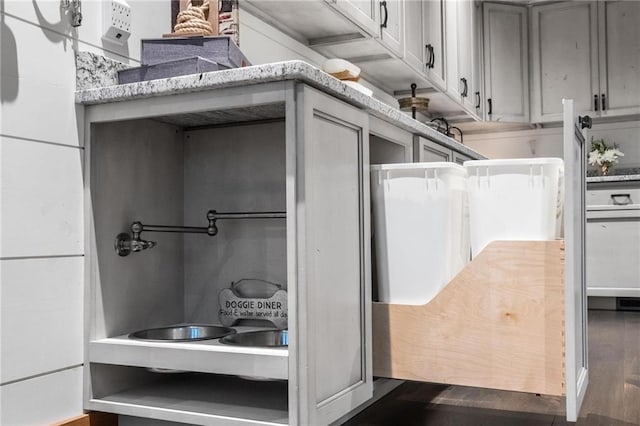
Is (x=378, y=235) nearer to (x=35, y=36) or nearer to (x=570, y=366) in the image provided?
(x=570, y=366)

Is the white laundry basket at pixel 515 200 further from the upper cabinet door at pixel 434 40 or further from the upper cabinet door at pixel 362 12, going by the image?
the upper cabinet door at pixel 434 40

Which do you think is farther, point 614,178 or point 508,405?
point 614,178

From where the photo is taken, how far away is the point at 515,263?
1336 millimetres

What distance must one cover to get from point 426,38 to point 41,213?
238 centimetres

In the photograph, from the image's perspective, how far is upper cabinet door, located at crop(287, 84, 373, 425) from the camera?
1.17 meters

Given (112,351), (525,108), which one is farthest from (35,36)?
(525,108)

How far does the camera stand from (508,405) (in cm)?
206

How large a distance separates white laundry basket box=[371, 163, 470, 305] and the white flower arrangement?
3.42m

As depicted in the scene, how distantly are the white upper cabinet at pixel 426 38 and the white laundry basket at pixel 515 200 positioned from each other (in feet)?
5.15

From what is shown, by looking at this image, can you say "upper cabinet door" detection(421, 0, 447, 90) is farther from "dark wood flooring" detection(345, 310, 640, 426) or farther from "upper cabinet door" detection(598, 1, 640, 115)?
"upper cabinet door" detection(598, 1, 640, 115)

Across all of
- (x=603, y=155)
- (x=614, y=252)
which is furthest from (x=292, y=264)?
(x=603, y=155)

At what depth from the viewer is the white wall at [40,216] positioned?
1.21 meters

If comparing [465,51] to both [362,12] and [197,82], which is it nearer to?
[362,12]

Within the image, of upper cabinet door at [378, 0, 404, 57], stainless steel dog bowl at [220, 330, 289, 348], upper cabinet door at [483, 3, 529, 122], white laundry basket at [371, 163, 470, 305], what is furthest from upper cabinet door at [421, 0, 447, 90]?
stainless steel dog bowl at [220, 330, 289, 348]
